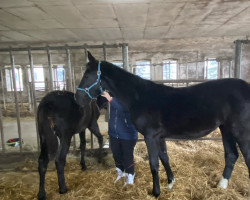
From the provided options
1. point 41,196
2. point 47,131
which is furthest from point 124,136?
point 41,196

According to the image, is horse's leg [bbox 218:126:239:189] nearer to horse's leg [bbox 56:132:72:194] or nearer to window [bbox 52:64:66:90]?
horse's leg [bbox 56:132:72:194]

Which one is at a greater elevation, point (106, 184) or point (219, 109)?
point (219, 109)

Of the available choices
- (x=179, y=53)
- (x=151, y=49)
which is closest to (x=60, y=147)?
(x=151, y=49)

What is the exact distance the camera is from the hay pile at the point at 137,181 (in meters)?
2.53

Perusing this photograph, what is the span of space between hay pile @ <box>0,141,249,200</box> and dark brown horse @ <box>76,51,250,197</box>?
0.40m

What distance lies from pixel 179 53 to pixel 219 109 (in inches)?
421

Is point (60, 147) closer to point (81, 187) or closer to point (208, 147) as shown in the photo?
point (81, 187)

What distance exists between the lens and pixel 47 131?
2.57 meters

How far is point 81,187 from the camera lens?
278 cm

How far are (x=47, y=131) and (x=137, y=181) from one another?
1531 millimetres

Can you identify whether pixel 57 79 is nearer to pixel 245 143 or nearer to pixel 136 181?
pixel 136 181

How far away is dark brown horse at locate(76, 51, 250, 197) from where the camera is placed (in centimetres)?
228

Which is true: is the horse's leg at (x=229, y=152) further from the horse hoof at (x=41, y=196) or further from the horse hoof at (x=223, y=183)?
the horse hoof at (x=41, y=196)

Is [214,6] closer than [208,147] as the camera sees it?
No
